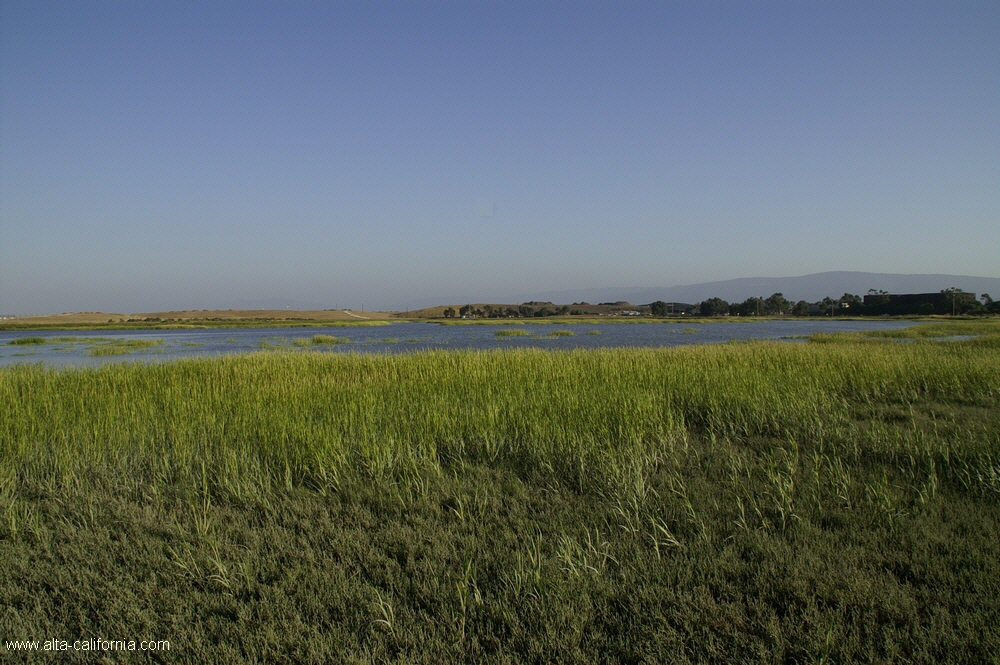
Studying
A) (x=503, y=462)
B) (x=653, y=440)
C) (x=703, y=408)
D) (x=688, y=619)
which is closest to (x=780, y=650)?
(x=688, y=619)

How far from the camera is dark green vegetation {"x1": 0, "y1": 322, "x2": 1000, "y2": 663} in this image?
109 inches

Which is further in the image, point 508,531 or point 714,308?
point 714,308

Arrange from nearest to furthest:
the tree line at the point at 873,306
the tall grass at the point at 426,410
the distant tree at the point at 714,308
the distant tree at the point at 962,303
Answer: the tall grass at the point at 426,410 < the distant tree at the point at 962,303 < the tree line at the point at 873,306 < the distant tree at the point at 714,308

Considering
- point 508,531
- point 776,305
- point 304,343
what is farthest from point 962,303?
point 508,531

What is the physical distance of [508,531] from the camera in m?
3.84

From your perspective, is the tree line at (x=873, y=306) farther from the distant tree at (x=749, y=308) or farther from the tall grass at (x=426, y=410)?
the tall grass at (x=426, y=410)

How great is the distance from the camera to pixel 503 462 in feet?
18.2

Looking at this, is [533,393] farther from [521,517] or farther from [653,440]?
[521,517]

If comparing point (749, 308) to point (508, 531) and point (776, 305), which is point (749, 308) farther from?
point (508, 531)

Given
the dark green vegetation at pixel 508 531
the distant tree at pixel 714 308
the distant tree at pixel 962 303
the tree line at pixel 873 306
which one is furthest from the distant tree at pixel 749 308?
the dark green vegetation at pixel 508 531

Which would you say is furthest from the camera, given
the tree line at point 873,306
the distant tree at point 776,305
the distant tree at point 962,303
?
the distant tree at point 776,305

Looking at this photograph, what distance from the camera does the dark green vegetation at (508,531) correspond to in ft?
9.11

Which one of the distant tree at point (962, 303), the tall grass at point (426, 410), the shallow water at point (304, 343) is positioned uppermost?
the distant tree at point (962, 303)

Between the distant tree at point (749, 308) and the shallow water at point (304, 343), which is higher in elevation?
the distant tree at point (749, 308)
